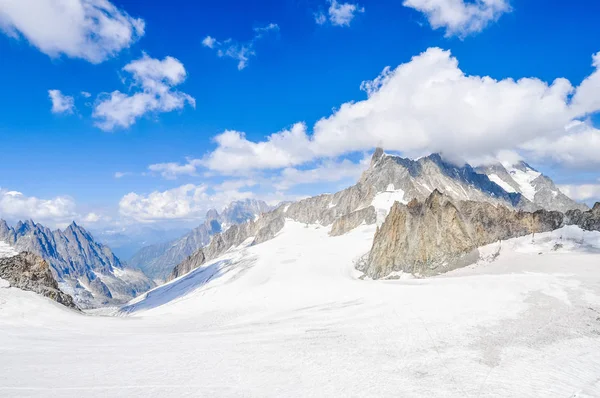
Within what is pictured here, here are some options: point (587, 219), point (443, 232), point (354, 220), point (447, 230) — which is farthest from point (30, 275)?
point (354, 220)

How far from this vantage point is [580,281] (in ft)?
112

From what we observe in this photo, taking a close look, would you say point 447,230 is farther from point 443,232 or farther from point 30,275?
point 30,275

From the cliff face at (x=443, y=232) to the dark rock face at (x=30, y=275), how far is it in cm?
5513

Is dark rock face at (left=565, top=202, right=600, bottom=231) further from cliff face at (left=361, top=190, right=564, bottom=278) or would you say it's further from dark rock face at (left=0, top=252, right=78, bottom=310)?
dark rock face at (left=0, top=252, right=78, bottom=310)

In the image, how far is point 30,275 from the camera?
126ft

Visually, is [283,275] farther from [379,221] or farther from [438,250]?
[379,221]

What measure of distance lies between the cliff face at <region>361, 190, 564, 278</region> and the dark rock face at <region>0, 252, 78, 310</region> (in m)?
55.1

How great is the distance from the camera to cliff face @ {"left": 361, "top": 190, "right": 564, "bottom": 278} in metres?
65.8

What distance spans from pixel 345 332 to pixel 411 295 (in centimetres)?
1389

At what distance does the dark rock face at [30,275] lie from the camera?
34.3m

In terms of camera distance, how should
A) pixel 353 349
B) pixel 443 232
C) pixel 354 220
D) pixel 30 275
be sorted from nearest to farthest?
pixel 353 349, pixel 30 275, pixel 443 232, pixel 354 220

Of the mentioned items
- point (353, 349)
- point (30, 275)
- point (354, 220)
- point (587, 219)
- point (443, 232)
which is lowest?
point (353, 349)

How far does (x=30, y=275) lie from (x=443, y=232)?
64.4 metres

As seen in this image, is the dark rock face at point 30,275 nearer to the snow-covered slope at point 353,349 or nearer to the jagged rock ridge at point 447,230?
the snow-covered slope at point 353,349
